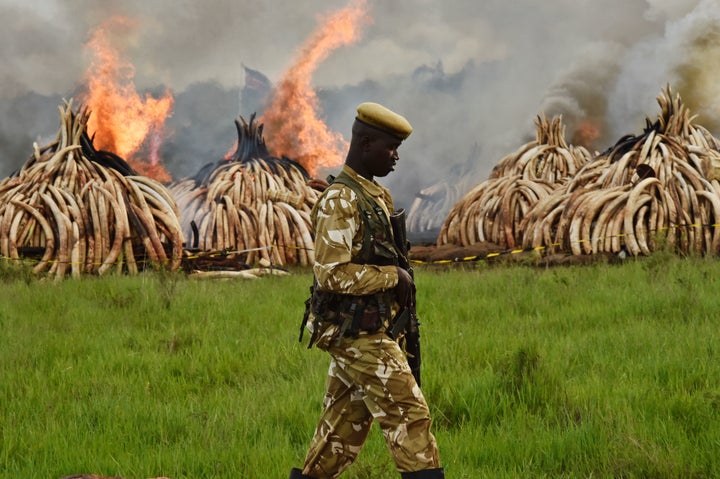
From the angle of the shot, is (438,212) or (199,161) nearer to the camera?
(199,161)

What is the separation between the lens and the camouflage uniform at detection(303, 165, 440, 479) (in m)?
→ 3.33

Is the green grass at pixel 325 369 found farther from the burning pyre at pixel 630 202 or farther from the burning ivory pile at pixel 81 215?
the burning pyre at pixel 630 202

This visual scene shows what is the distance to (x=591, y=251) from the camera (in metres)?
11.6

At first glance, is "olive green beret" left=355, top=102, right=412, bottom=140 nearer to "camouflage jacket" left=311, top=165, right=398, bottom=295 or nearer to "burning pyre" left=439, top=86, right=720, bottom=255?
"camouflage jacket" left=311, top=165, right=398, bottom=295

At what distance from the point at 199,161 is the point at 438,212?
512 centimetres

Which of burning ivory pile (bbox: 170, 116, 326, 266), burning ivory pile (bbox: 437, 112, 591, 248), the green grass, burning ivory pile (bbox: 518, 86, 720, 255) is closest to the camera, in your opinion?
the green grass

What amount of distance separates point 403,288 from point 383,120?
71 centimetres

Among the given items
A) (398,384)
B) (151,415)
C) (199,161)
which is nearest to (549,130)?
(199,161)

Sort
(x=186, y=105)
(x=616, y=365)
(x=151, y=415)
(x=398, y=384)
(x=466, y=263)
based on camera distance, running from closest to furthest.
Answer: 1. (x=398, y=384)
2. (x=151, y=415)
3. (x=616, y=365)
4. (x=466, y=263)
5. (x=186, y=105)

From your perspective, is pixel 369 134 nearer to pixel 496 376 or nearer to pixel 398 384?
pixel 398 384


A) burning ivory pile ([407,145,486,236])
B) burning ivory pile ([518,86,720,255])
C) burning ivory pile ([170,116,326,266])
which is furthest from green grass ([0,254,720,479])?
burning ivory pile ([407,145,486,236])

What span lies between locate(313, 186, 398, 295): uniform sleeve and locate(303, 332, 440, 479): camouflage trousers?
222mm

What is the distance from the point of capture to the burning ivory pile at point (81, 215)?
1108cm

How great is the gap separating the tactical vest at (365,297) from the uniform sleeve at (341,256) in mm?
47
